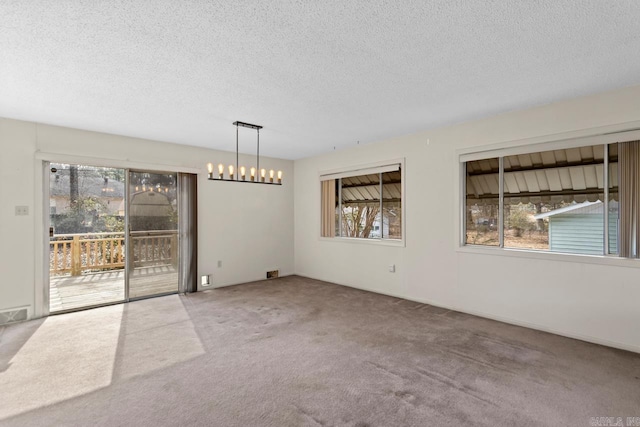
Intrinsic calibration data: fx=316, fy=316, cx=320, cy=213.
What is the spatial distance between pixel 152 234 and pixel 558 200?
564 centimetres

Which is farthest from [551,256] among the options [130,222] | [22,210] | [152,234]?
[22,210]

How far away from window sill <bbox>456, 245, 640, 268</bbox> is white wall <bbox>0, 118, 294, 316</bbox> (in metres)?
3.68

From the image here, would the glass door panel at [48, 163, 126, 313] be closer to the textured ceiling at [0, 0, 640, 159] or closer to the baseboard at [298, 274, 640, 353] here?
the textured ceiling at [0, 0, 640, 159]

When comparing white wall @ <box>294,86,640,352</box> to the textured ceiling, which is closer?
the textured ceiling

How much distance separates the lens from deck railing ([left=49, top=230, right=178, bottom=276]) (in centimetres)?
503

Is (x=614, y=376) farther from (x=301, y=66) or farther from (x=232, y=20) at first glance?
(x=232, y=20)

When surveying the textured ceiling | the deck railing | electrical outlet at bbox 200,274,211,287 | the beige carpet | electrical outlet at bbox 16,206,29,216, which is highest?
the textured ceiling

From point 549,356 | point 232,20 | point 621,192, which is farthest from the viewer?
point 621,192

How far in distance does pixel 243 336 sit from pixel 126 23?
2.93 metres

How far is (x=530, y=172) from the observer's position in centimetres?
383

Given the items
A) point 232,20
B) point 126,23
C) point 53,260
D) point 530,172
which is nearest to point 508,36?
point 232,20

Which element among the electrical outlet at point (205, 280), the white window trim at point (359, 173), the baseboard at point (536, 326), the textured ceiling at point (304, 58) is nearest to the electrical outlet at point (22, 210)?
the textured ceiling at point (304, 58)

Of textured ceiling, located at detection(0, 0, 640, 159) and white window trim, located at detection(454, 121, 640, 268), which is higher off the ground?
textured ceiling, located at detection(0, 0, 640, 159)

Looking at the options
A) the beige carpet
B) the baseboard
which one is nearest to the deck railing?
the beige carpet
